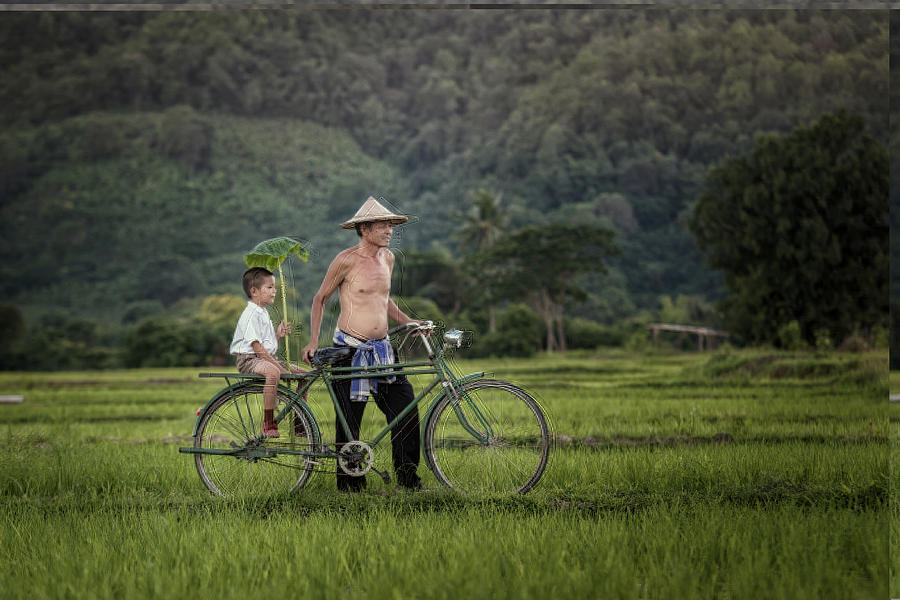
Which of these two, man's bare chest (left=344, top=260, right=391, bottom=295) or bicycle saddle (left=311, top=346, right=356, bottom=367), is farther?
man's bare chest (left=344, top=260, right=391, bottom=295)

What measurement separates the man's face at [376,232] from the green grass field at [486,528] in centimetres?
82

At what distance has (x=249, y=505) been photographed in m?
4.29

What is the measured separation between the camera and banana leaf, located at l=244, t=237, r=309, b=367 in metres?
4.54

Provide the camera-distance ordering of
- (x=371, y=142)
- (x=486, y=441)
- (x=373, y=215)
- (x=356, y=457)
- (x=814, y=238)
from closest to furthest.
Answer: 1. (x=486, y=441)
2. (x=356, y=457)
3. (x=373, y=215)
4. (x=814, y=238)
5. (x=371, y=142)

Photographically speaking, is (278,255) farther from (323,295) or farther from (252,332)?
(252,332)

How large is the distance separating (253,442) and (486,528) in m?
1.29

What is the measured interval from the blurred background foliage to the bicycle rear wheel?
87.0ft

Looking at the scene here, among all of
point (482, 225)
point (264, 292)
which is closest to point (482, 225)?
point (482, 225)

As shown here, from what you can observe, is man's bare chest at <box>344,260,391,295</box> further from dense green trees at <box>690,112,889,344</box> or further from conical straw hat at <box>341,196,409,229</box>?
dense green trees at <box>690,112,889,344</box>

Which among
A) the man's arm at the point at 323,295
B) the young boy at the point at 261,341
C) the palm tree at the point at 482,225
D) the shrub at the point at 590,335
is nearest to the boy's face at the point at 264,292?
the young boy at the point at 261,341

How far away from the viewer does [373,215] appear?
4473 millimetres

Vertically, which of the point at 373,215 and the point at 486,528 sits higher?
the point at 373,215

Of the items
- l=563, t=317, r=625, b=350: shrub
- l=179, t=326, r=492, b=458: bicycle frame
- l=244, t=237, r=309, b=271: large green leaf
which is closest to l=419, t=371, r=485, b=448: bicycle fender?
l=179, t=326, r=492, b=458: bicycle frame

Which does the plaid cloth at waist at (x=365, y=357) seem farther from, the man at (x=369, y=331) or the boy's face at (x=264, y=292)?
the boy's face at (x=264, y=292)
